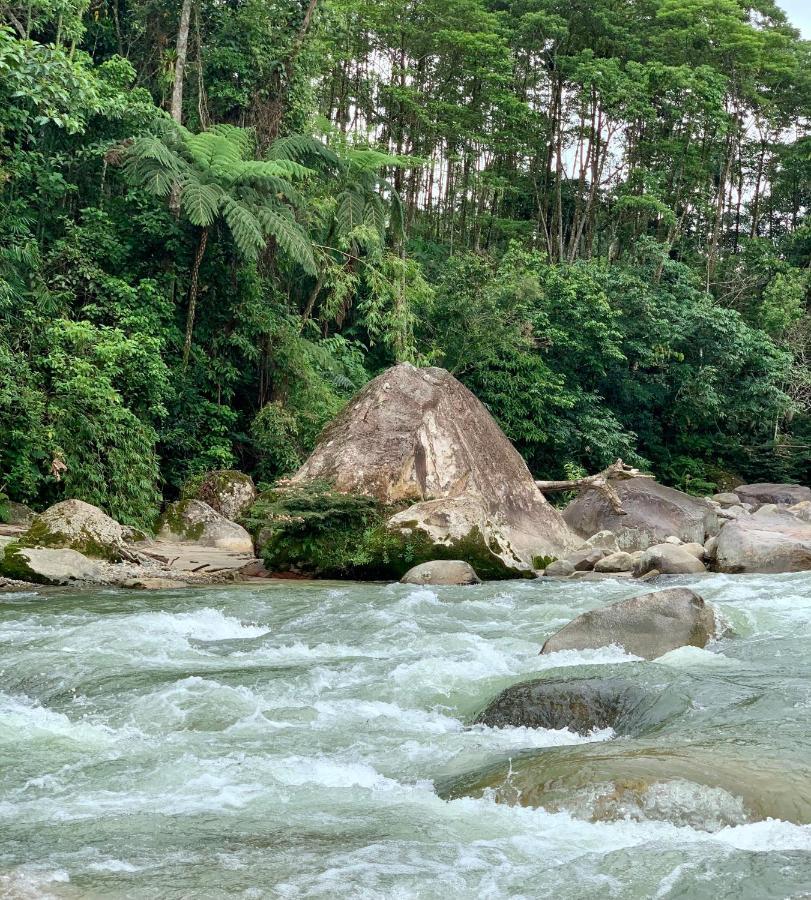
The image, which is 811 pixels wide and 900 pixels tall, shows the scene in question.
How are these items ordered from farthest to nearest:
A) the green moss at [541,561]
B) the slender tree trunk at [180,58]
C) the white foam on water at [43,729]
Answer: the slender tree trunk at [180,58] < the green moss at [541,561] < the white foam on water at [43,729]

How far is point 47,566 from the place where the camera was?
377 inches

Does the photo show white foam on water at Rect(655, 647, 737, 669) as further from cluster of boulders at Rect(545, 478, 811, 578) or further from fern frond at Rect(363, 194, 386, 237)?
fern frond at Rect(363, 194, 386, 237)

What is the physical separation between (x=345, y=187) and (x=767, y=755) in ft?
50.9

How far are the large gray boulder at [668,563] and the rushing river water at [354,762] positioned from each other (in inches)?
150

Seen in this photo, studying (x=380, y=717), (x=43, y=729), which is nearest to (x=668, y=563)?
(x=380, y=717)

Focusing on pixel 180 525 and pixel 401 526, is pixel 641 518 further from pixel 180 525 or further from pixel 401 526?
pixel 180 525

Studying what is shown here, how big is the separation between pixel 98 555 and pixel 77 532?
0.34 m

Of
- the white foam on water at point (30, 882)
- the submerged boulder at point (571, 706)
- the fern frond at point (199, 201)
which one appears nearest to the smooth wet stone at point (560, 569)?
the submerged boulder at point (571, 706)

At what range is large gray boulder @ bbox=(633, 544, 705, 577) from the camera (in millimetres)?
11617

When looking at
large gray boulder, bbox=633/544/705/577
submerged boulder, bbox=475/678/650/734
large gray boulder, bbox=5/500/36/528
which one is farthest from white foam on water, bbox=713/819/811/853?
large gray boulder, bbox=5/500/36/528

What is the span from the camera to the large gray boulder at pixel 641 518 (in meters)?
15.1

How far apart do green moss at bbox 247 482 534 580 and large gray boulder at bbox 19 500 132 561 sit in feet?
5.33

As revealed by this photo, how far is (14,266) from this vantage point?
534 inches

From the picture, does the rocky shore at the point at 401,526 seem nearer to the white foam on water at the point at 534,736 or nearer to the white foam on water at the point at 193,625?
the white foam on water at the point at 193,625
